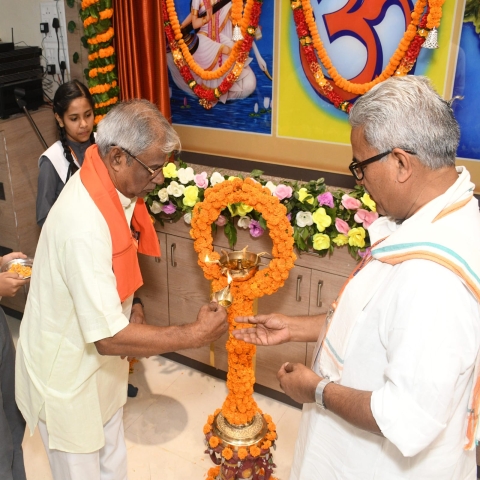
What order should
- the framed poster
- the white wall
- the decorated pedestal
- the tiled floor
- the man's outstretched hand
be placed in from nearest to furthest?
the man's outstretched hand, the decorated pedestal, the tiled floor, the framed poster, the white wall

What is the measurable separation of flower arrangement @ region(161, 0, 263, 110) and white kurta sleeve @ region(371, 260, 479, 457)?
2.60 m

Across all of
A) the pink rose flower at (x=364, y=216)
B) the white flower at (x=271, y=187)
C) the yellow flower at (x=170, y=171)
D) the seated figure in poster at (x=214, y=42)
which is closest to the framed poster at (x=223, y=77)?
the seated figure in poster at (x=214, y=42)

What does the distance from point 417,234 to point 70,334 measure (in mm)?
1231

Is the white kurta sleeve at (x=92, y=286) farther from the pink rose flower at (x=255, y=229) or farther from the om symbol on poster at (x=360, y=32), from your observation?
the om symbol on poster at (x=360, y=32)

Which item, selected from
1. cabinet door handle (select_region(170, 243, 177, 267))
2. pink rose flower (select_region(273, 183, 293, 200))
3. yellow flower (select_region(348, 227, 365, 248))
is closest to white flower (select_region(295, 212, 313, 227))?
pink rose flower (select_region(273, 183, 293, 200))

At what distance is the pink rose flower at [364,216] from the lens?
2650mm

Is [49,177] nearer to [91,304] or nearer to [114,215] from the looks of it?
[114,215]

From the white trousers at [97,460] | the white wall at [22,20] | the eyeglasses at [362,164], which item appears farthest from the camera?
the white wall at [22,20]

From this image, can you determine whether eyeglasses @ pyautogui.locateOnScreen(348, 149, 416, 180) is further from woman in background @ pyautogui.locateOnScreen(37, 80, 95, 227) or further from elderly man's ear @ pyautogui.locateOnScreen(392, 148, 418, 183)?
woman in background @ pyautogui.locateOnScreen(37, 80, 95, 227)

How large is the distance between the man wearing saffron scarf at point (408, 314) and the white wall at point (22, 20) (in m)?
3.61

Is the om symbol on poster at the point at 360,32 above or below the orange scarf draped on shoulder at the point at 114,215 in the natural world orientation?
above

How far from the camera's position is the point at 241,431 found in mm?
2732

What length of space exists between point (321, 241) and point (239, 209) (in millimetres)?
475

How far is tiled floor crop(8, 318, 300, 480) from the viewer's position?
112 inches
